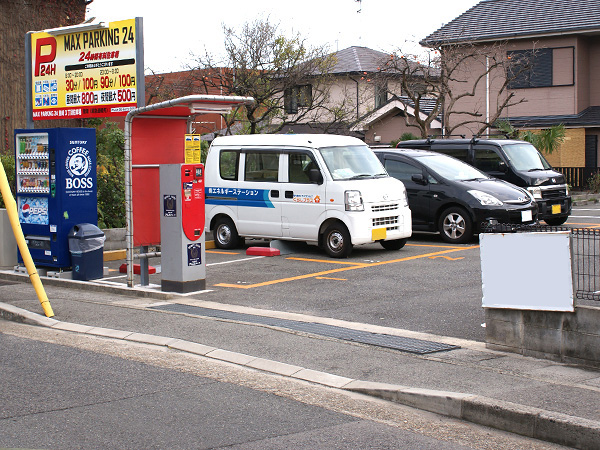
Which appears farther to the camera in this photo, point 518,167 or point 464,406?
point 518,167

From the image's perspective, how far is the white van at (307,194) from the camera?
525 inches

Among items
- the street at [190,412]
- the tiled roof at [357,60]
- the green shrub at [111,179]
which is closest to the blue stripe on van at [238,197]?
the green shrub at [111,179]

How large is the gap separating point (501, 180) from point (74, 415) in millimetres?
12372

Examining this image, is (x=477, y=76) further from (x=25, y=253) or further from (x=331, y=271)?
(x=25, y=253)

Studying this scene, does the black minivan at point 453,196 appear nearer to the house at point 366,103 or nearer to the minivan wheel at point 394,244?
the minivan wheel at point 394,244

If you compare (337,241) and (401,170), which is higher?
(401,170)

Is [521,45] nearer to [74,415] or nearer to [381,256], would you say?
[381,256]

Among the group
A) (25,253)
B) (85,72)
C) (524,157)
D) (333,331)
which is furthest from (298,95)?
(333,331)

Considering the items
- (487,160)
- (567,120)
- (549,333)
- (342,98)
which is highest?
(342,98)

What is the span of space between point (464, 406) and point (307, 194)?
8137mm

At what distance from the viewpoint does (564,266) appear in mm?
6992

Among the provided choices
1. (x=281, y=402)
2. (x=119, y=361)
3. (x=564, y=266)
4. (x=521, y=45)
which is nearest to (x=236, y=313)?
(x=119, y=361)

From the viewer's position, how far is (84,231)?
463 inches

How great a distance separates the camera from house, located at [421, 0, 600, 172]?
2958cm
